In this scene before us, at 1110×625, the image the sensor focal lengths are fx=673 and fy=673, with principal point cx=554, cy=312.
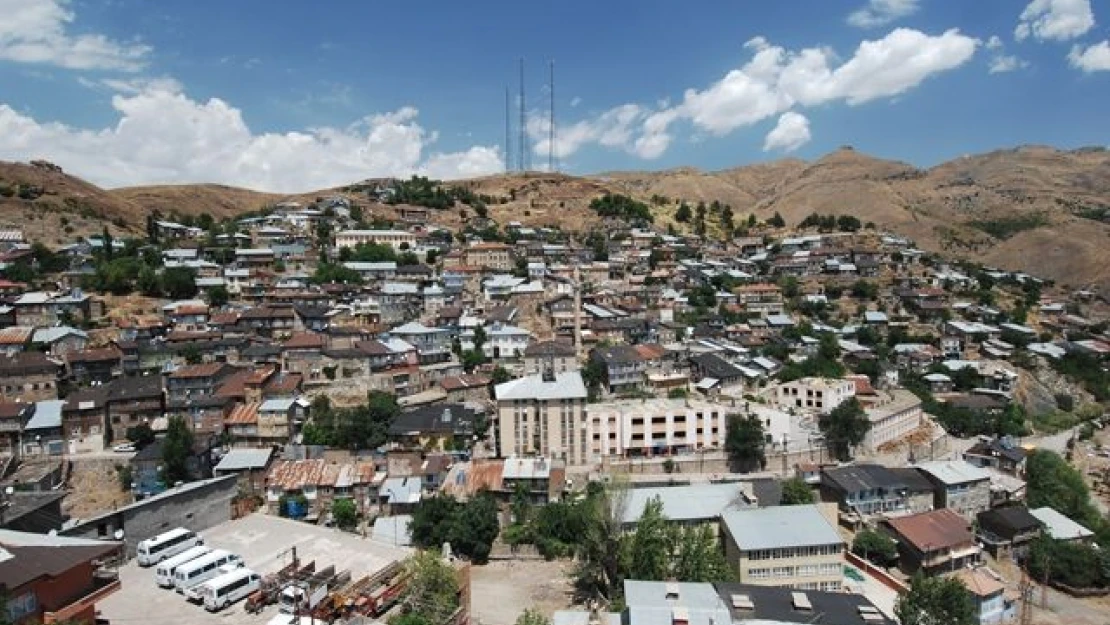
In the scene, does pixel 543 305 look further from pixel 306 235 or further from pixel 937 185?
pixel 937 185

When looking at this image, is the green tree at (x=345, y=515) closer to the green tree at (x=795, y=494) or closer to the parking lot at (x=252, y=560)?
the parking lot at (x=252, y=560)

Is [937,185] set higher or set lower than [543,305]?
higher

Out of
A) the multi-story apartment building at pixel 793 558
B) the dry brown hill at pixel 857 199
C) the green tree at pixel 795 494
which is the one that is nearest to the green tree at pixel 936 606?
the multi-story apartment building at pixel 793 558

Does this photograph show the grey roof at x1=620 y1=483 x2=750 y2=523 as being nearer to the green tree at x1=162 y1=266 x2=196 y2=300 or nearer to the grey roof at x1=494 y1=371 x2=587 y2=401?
the grey roof at x1=494 y1=371 x2=587 y2=401

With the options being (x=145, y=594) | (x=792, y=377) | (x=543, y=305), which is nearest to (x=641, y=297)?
(x=543, y=305)

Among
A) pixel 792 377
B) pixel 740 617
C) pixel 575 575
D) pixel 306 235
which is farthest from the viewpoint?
pixel 306 235

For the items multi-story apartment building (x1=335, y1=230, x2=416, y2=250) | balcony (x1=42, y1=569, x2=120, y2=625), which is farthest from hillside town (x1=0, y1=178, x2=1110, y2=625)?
multi-story apartment building (x1=335, y1=230, x2=416, y2=250)
